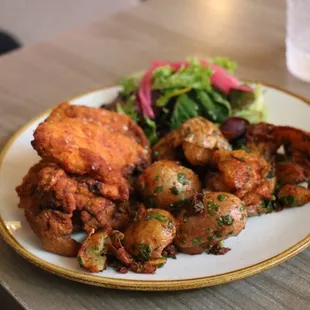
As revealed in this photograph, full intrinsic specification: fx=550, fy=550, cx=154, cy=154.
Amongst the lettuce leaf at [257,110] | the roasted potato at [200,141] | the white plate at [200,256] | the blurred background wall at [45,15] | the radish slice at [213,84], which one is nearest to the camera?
the white plate at [200,256]

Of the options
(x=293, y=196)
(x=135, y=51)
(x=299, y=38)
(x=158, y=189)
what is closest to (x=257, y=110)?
(x=299, y=38)

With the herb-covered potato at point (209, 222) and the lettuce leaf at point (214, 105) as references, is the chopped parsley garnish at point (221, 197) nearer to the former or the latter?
the herb-covered potato at point (209, 222)

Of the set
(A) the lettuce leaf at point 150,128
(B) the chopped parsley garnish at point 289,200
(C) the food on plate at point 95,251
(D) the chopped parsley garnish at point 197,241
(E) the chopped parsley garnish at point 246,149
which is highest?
(E) the chopped parsley garnish at point 246,149

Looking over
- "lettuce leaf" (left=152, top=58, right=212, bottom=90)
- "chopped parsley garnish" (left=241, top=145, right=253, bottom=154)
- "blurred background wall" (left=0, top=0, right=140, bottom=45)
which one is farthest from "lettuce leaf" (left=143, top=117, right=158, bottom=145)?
"blurred background wall" (left=0, top=0, right=140, bottom=45)

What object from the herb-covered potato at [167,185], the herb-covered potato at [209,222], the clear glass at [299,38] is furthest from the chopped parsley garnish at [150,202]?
the clear glass at [299,38]

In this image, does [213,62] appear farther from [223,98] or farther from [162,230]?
[162,230]

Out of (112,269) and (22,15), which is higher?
(112,269)

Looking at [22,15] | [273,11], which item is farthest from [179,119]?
[22,15]
